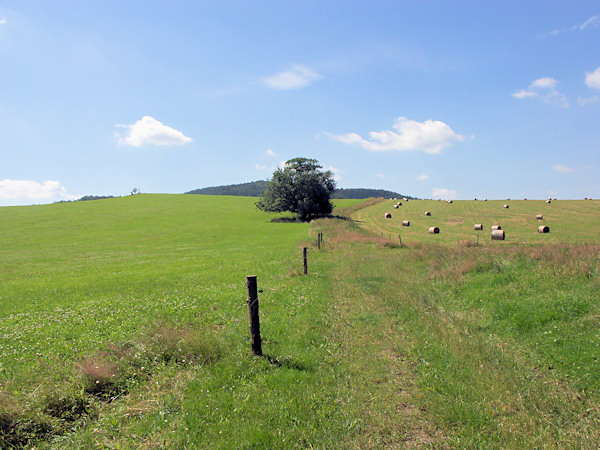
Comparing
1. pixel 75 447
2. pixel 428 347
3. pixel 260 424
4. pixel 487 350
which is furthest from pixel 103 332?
pixel 487 350

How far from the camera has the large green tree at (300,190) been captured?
80.0 m

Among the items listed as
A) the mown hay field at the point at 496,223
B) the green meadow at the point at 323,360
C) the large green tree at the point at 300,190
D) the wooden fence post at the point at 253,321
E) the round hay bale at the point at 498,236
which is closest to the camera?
the green meadow at the point at 323,360

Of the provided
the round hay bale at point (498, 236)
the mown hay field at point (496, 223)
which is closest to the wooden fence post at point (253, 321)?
the mown hay field at point (496, 223)

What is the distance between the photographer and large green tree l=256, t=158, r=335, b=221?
8000 centimetres

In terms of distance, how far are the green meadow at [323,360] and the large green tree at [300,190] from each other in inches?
2348

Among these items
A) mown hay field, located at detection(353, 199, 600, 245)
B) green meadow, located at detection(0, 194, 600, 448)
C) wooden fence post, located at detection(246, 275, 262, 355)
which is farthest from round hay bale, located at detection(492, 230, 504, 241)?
wooden fence post, located at detection(246, 275, 262, 355)

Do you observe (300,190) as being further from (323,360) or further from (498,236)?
(323,360)

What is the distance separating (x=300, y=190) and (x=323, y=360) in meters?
72.2

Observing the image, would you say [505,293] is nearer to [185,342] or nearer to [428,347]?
[428,347]

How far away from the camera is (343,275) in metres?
20.6

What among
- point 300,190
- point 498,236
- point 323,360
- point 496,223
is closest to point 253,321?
point 323,360

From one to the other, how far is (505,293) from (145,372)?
42.1 feet

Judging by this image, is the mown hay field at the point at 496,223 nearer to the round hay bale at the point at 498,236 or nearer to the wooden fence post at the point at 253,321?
the round hay bale at the point at 498,236

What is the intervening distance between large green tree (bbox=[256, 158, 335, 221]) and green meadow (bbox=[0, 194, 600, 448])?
5965cm
